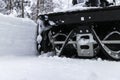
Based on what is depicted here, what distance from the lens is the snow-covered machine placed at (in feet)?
16.8

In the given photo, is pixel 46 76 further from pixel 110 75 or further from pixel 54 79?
pixel 110 75

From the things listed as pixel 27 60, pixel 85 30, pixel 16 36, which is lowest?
pixel 27 60

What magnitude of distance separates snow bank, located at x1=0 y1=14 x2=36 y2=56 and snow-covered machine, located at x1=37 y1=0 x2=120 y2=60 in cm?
44

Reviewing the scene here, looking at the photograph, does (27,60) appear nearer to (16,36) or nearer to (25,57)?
(25,57)

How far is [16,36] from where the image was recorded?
6199 millimetres

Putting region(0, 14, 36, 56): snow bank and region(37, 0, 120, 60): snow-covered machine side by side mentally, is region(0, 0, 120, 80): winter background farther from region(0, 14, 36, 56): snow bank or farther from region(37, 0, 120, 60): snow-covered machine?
region(37, 0, 120, 60): snow-covered machine

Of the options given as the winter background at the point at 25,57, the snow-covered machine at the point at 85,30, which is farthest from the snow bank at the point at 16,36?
the snow-covered machine at the point at 85,30

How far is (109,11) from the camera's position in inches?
197

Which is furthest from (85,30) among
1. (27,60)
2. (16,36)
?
(16,36)

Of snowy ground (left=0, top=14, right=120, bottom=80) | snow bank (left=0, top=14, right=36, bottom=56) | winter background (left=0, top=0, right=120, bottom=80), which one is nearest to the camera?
snowy ground (left=0, top=14, right=120, bottom=80)

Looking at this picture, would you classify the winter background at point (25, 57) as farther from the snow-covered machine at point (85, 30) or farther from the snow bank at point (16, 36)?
the snow-covered machine at point (85, 30)

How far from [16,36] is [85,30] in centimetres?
170

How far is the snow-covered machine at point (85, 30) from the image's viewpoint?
5130 millimetres

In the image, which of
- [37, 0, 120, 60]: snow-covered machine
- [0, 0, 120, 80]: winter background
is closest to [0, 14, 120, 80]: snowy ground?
[0, 0, 120, 80]: winter background
